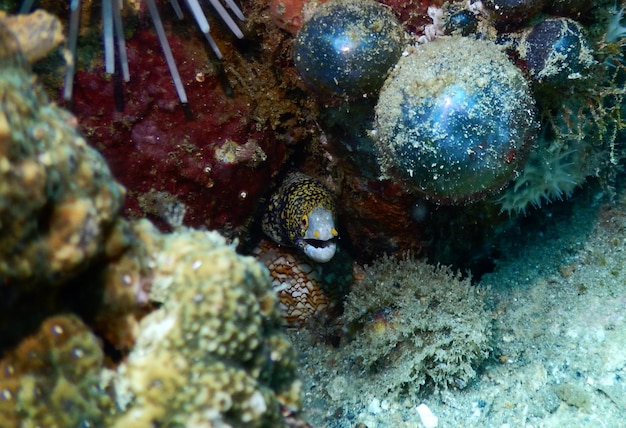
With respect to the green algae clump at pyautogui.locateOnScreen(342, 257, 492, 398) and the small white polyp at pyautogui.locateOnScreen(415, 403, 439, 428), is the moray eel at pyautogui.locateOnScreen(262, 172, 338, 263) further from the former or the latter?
the small white polyp at pyautogui.locateOnScreen(415, 403, 439, 428)

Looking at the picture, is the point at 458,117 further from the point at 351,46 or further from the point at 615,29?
the point at 615,29

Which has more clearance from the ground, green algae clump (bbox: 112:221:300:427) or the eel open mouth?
green algae clump (bbox: 112:221:300:427)

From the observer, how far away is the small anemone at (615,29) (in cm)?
262

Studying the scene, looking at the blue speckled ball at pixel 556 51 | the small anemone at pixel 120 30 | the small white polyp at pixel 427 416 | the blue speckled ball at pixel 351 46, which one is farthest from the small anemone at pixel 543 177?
the small anemone at pixel 120 30

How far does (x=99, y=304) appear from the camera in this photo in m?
1.57

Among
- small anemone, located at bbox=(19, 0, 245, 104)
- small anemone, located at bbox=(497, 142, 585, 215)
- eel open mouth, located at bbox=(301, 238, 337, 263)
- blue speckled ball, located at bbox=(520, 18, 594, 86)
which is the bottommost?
eel open mouth, located at bbox=(301, 238, 337, 263)

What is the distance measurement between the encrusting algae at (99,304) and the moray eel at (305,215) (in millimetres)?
1889

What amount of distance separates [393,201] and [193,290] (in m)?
2.25

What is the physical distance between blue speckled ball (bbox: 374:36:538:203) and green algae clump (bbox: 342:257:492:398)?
1119mm

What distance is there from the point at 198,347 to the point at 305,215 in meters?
2.15

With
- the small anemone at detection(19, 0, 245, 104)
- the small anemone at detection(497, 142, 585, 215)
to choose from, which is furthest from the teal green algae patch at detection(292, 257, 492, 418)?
the small anemone at detection(19, 0, 245, 104)

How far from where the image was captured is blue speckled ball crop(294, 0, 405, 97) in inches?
99.3

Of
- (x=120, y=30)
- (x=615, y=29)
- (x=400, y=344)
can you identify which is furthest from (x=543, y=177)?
(x=120, y=30)

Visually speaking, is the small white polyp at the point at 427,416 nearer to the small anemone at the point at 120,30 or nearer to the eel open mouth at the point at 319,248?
the eel open mouth at the point at 319,248
